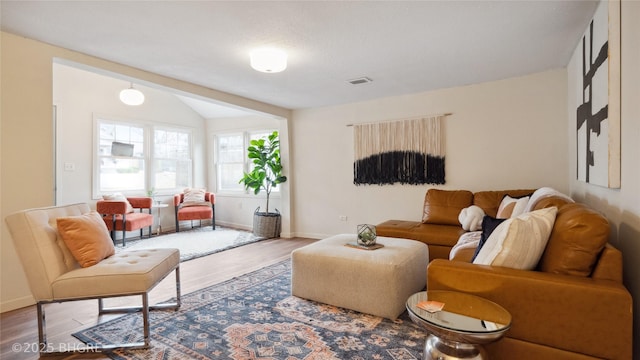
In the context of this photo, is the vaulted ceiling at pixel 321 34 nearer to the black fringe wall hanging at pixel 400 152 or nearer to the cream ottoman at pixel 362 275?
the black fringe wall hanging at pixel 400 152

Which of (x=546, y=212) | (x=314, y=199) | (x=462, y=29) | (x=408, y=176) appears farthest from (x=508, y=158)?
(x=314, y=199)

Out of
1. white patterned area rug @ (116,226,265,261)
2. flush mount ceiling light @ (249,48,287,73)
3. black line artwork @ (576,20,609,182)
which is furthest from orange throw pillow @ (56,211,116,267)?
black line artwork @ (576,20,609,182)

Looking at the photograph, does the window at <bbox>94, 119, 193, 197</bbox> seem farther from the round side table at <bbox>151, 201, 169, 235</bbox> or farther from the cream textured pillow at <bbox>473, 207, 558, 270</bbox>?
the cream textured pillow at <bbox>473, 207, 558, 270</bbox>

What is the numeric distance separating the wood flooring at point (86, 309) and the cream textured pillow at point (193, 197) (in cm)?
216

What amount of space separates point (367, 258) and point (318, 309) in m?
0.59

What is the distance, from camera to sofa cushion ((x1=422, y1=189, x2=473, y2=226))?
3.79m

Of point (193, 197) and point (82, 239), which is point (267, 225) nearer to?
point (193, 197)

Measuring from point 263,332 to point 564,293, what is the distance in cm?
178

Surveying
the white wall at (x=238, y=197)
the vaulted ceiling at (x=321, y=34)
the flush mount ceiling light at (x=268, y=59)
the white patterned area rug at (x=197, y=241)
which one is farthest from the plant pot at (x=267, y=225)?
the flush mount ceiling light at (x=268, y=59)

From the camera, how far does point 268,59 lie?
285 cm

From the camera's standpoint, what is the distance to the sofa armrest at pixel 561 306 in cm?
127

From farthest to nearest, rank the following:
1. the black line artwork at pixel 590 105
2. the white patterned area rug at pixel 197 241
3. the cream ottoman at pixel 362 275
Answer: the white patterned area rug at pixel 197 241 → the cream ottoman at pixel 362 275 → the black line artwork at pixel 590 105

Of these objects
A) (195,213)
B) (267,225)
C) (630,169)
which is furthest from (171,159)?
(630,169)

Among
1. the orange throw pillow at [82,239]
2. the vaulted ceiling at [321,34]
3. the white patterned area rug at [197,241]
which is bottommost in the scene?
the white patterned area rug at [197,241]
